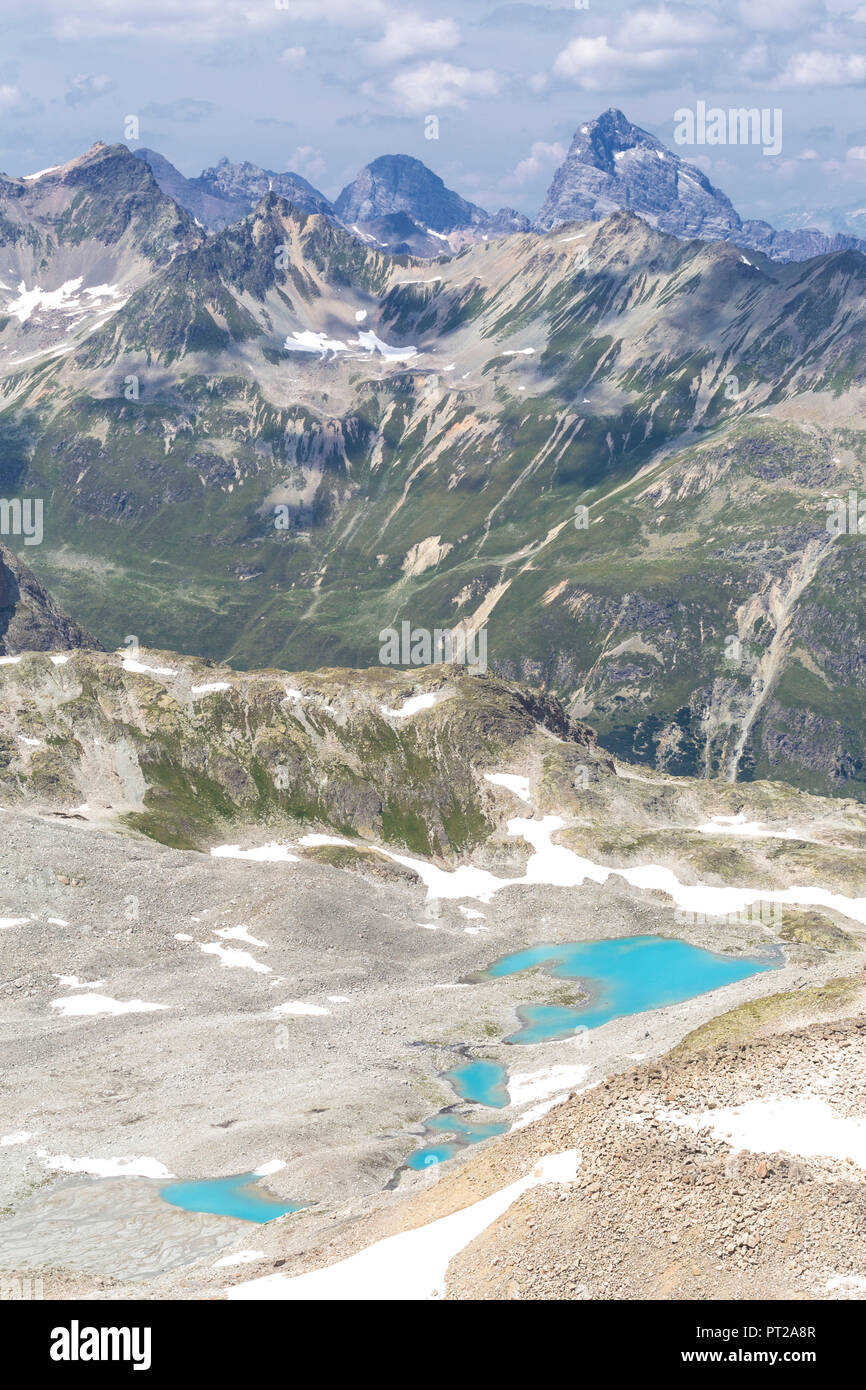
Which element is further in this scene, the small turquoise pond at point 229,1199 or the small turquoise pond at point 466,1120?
the small turquoise pond at point 466,1120

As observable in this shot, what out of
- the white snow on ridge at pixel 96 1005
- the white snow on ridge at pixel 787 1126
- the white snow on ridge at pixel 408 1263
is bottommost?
the white snow on ridge at pixel 96 1005

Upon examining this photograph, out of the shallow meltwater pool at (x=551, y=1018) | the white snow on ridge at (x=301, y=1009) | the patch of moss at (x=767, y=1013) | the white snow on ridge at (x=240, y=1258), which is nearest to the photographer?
the white snow on ridge at (x=240, y=1258)

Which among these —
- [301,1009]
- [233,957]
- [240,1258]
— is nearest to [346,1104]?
[301,1009]

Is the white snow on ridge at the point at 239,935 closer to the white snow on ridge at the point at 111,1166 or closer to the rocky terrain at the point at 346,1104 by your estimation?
the rocky terrain at the point at 346,1104

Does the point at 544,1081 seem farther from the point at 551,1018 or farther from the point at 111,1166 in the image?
the point at 111,1166

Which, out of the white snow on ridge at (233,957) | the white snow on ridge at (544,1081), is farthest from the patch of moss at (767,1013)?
the white snow on ridge at (233,957)

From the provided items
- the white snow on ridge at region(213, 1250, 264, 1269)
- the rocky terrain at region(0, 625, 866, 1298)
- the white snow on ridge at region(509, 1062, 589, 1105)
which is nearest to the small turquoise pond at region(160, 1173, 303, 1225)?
the rocky terrain at region(0, 625, 866, 1298)
